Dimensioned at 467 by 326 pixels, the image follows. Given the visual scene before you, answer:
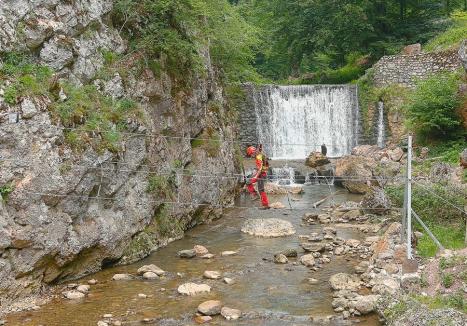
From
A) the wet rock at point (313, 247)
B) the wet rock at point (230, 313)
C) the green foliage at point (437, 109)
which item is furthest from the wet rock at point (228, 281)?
the green foliage at point (437, 109)

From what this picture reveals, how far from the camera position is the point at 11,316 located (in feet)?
28.3

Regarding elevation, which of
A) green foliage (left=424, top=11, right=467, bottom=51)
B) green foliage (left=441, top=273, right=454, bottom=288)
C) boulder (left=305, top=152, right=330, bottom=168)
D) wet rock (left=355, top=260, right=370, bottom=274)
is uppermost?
green foliage (left=424, top=11, right=467, bottom=51)

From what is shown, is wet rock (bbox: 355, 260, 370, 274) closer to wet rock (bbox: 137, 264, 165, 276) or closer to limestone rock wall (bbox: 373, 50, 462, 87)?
wet rock (bbox: 137, 264, 165, 276)

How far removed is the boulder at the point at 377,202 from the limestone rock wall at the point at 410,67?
1032 centimetres

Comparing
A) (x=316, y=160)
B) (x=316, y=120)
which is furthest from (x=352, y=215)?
(x=316, y=120)

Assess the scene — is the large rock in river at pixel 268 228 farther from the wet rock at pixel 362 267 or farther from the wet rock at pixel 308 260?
the wet rock at pixel 362 267

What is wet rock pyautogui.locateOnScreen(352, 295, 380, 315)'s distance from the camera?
8712mm

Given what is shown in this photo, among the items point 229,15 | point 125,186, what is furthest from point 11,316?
point 229,15

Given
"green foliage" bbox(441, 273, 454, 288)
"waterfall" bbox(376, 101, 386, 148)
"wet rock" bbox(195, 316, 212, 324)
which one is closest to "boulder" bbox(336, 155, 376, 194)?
"waterfall" bbox(376, 101, 386, 148)

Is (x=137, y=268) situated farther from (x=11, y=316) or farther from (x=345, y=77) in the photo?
(x=345, y=77)

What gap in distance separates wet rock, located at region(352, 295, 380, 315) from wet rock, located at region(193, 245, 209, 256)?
4721 mm

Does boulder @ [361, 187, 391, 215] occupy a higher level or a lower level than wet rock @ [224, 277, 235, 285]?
higher

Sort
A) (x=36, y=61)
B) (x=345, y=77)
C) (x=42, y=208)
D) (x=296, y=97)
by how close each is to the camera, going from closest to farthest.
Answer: (x=42, y=208) < (x=36, y=61) < (x=296, y=97) < (x=345, y=77)

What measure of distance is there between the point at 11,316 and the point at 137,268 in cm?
326
